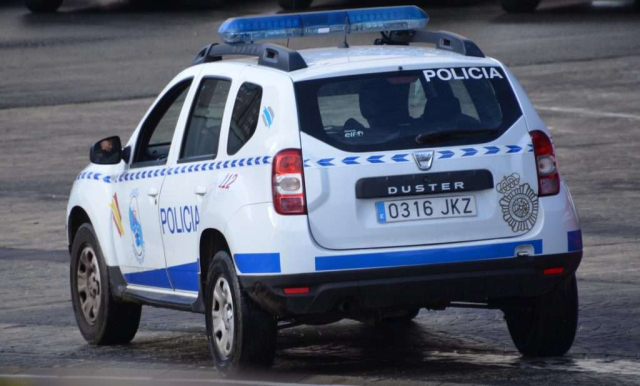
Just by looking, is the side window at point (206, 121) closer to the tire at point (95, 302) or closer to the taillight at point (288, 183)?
the taillight at point (288, 183)

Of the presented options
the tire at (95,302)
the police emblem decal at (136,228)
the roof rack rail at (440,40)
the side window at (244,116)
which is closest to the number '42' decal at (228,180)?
the side window at (244,116)

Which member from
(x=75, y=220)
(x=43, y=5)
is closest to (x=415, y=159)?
(x=75, y=220)

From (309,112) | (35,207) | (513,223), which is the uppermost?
(309,112)

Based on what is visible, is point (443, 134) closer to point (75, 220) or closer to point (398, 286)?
point (398, 286)

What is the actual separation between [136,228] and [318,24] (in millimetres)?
1548

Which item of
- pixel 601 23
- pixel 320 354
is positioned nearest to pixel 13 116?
pixel 601 23

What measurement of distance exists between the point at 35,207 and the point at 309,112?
789cm

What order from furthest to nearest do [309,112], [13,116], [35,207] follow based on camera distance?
[13,116]
[35,207]
[309,112]

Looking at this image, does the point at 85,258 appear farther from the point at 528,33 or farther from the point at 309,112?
the point at 528,33

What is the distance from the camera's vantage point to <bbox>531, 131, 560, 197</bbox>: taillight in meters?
7.72

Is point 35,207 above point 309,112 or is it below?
below

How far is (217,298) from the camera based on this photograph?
26.2ft

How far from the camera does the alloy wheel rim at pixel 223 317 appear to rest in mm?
7848

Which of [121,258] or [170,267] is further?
[121,258]
